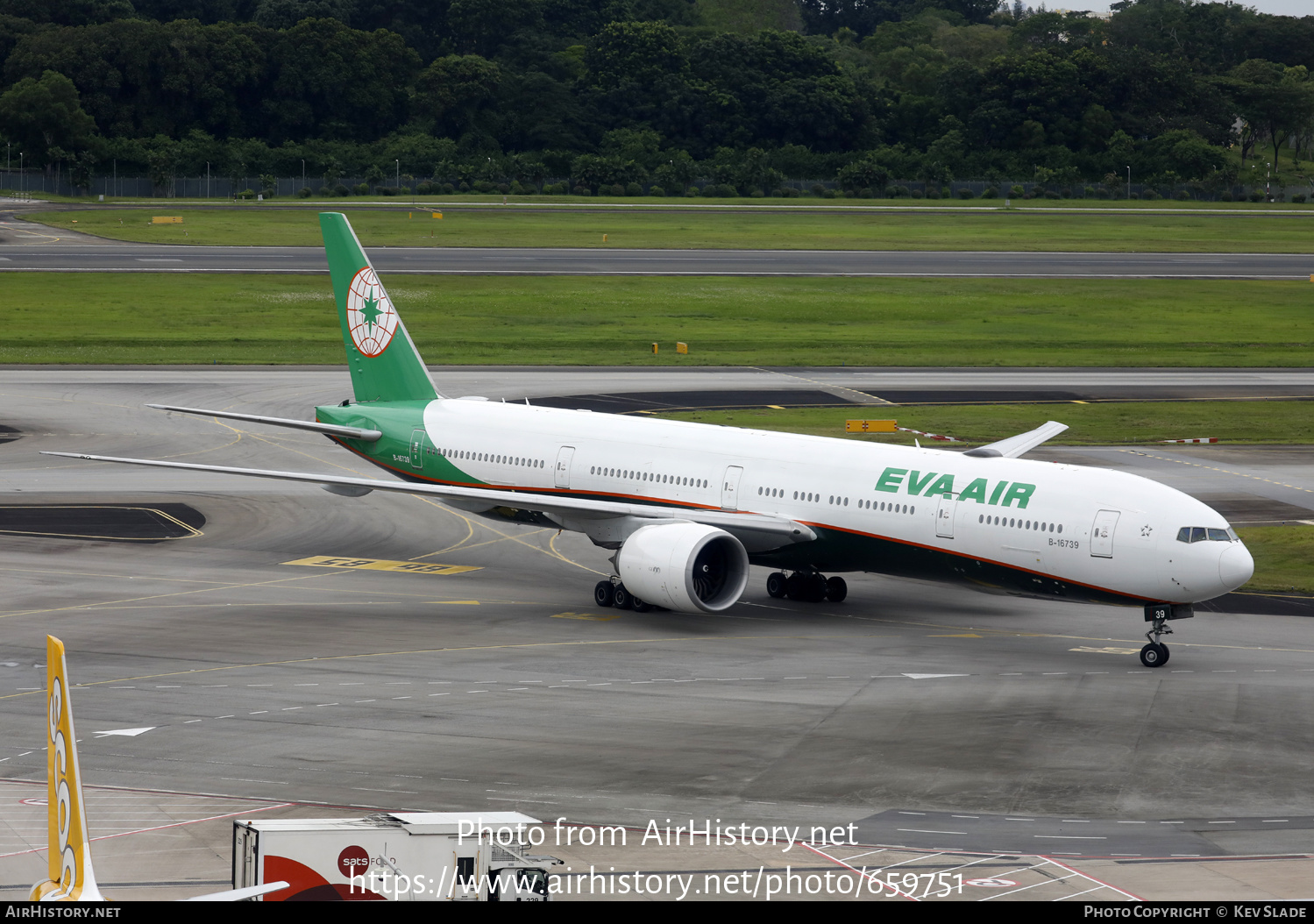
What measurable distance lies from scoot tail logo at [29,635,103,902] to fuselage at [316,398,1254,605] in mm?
24846

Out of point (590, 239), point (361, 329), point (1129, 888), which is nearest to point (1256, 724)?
point (1129, 888)

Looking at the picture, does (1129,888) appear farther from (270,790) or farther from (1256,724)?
(270,790)

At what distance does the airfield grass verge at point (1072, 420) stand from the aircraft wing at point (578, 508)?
23.6m

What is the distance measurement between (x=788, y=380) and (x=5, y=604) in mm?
47228

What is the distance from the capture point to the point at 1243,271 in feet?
413

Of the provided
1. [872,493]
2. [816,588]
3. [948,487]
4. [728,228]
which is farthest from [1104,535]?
[728,228]

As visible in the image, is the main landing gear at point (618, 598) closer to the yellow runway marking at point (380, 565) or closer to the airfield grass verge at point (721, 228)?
the yellow runway marking at point (380, 565)

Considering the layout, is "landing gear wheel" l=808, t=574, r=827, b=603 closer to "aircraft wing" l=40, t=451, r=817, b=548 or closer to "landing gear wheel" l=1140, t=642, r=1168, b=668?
"aircraft wing" l=40, t=451, r=817, b=548

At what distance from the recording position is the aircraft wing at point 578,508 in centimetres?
3756

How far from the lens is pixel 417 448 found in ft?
148

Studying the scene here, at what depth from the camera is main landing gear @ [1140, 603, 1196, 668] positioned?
3350 cm

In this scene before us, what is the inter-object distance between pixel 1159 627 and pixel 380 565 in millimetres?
22395
